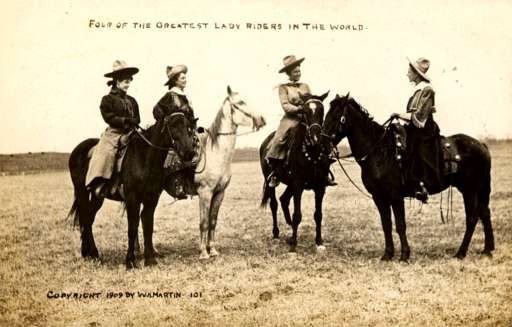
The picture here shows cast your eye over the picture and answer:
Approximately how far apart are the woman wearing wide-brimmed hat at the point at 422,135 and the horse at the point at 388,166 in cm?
22

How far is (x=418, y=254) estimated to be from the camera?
7.52 meters

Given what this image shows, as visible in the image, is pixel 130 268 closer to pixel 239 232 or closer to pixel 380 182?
pixel 239 232

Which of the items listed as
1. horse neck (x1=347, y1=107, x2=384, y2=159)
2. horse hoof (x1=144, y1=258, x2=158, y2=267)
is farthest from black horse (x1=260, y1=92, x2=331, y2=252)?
horse hoof (x1=144, y1=258, x2=158, y2=267)

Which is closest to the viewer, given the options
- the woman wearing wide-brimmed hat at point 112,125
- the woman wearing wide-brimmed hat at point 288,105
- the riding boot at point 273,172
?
the woman wearing wide-brimmed hat at point 112,125

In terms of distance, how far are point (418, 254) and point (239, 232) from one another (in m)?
3.44

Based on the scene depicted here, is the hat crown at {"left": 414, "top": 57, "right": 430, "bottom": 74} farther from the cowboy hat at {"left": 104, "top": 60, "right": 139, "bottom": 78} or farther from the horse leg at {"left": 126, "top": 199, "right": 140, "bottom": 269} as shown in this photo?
the horse leg at {"left": 126, "top": 199, "right": 140, "bottom": 269}

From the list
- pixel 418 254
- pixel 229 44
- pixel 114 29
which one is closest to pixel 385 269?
pixel 418 254

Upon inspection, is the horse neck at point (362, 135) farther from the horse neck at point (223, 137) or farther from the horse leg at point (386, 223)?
the horse neck at point (223, 137)

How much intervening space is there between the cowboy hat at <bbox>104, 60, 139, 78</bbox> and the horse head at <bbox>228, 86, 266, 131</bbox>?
146 cm

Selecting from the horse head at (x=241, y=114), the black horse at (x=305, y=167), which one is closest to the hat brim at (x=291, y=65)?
the black horse at (x=305, y=167)

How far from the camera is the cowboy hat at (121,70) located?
700 cm

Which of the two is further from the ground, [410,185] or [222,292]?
[410,185]

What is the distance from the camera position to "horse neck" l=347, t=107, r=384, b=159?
23.4 ft

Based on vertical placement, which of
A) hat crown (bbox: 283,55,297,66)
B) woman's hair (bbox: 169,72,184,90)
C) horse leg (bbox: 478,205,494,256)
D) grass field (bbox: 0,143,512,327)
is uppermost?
hat crown (bbox: 283,55,297,66)
